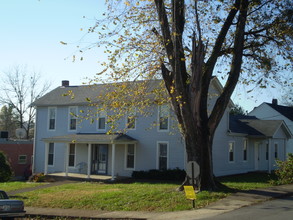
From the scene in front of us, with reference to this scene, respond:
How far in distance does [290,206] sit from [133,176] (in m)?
13.2

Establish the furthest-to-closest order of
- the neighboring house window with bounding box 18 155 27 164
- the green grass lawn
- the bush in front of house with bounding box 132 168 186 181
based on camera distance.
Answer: the neighboring house window with bounding box 18 155 27 164 → the bush in front of house with bounding box 132 168 186 181 → the green grass lawn

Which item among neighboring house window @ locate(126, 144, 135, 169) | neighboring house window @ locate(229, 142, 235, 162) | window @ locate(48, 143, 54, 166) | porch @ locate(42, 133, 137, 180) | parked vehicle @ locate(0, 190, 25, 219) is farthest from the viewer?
window @ locate(48, 143, 54, 166)

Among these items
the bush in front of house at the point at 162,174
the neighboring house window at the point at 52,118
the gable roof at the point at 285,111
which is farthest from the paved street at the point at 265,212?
the gable roof at the point at 285,111

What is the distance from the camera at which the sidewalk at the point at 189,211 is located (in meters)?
12.0

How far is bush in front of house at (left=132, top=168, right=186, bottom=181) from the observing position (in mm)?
22645

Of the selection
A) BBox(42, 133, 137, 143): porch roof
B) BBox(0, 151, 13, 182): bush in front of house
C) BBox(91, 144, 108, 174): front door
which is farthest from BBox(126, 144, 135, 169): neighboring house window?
BBox(0, 151, 13, 182): bush in front of house

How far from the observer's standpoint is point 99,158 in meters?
27.2

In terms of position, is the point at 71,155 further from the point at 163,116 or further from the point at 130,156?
the point at 163,116

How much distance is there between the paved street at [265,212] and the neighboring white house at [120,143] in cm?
982

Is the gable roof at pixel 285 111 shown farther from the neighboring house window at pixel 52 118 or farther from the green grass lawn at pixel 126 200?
the green grass lawn at pixel 126 200

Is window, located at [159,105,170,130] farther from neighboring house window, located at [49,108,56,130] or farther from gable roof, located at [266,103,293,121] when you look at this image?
gable roof, located at [266,103,293,121]

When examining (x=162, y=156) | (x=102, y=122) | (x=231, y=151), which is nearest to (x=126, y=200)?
(x=162, y=156)

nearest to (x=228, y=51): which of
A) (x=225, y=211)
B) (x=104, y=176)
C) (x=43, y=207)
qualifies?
(x=225, y=211)

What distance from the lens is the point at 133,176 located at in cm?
2459
